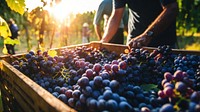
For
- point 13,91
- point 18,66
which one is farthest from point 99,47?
point 13,91

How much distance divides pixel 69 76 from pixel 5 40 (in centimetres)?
85

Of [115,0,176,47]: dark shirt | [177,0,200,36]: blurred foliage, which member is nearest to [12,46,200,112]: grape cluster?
[115,0,176,47]: dark shirt

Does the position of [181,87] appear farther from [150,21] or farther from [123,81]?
[150,21]

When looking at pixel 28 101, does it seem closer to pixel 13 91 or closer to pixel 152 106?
pixel 13 91

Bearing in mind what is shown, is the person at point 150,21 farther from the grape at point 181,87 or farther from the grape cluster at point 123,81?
the grape at point 181,87

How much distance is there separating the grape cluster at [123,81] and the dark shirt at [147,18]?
33.8 inches

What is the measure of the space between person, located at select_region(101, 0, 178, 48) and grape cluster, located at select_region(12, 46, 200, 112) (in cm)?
45

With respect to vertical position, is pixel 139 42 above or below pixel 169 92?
above

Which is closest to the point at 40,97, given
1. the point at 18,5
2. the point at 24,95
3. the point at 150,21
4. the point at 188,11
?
the point at 24,95

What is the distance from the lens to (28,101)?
1122 mm

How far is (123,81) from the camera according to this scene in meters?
1.17

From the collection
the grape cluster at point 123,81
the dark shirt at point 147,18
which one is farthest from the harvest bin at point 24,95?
the dark shirt at point 147,18

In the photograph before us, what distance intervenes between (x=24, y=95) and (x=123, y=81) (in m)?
0.48

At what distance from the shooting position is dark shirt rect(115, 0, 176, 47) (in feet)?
8.41
